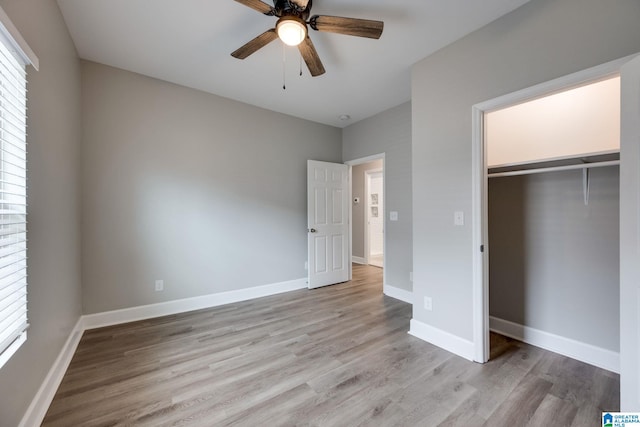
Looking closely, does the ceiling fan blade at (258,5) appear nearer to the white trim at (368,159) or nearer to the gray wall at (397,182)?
the gray wall at (397,182)

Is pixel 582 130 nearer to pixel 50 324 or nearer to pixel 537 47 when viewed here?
pixel 537 47

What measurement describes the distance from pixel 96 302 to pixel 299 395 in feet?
7.96

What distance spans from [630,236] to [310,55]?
2281 millimetres

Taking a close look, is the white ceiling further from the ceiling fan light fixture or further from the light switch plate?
the light switch plate

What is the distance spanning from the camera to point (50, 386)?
66.9 inches

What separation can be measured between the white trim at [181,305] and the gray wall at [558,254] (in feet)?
9.03

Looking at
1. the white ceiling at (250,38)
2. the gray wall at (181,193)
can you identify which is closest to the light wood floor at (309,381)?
the gray wall at (181,193)

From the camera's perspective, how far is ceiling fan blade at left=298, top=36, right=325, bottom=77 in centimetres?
193

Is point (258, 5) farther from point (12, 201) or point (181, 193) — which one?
point (181, 193)

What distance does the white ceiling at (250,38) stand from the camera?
6.46 ft

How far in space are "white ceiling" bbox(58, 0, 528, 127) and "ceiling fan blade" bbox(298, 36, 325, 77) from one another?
30 cm

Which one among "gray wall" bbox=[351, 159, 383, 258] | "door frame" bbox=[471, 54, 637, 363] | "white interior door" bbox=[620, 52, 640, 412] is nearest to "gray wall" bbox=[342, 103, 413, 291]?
"door frame" bbox=[471, 54, 637, 363]

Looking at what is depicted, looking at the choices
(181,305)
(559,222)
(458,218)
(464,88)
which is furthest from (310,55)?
(181,305)

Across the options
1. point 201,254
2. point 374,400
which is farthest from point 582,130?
point 201,254
